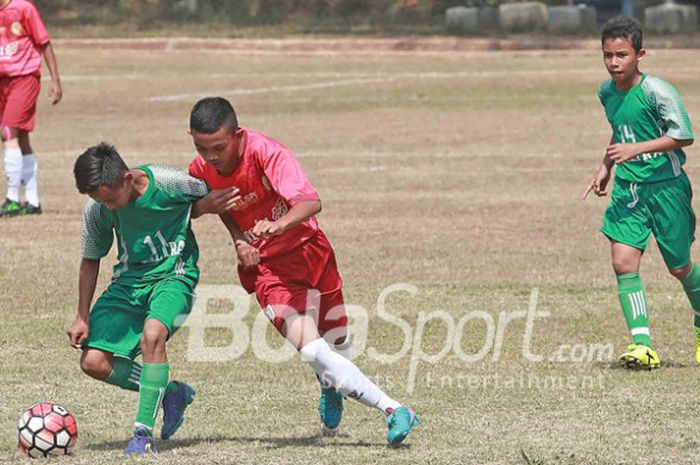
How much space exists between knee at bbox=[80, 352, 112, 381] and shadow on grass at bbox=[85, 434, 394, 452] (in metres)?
0.36

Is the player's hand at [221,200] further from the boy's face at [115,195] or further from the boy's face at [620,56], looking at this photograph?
the boy's face at [620,56]

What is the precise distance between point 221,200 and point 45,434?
1.30m

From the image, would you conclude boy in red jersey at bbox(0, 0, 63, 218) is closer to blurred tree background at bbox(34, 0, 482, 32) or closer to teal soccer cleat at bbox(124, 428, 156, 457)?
teal soccer cleat at bbox(124, 428, 156, 457)

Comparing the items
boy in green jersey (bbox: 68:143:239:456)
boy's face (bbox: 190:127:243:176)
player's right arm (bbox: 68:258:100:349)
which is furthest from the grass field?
boy's face (bbox: 190:127:243:176)

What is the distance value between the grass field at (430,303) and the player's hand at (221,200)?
1.10 metres

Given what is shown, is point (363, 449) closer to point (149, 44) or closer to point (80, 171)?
point (80, 171)

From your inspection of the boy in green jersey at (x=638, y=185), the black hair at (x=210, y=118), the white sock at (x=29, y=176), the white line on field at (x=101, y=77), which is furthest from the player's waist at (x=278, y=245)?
the white line on field at (x=101, y=77)

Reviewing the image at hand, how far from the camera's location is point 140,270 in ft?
23.0

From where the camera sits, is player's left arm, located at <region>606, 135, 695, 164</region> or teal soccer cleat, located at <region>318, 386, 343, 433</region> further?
player's left arm, located at <region>606, 135, 695, 164</region>

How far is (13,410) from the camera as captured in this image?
7816 mm

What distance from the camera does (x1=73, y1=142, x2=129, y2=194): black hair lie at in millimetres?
6641

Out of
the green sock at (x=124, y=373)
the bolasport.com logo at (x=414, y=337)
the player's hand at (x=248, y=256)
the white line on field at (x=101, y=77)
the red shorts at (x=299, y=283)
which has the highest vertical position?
the player's hand at (x=248, y=256)

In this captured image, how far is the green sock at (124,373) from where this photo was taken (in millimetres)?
6992

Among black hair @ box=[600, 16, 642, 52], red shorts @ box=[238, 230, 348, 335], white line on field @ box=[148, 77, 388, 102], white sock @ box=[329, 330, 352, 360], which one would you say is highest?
black hair @ box=[600, 16, 642, 52]
